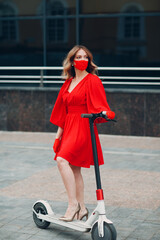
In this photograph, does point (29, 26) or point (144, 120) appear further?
point (29, 26)

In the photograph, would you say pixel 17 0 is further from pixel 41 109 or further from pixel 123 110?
pixel 123 110

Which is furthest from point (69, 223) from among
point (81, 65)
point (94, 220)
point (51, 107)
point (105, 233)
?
point (51, 107)

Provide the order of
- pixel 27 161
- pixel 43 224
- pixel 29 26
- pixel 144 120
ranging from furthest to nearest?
pixel 29 26, pixel 144 120, pixel 27 161, pixel 43 224

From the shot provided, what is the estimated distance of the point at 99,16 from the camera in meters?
15.4

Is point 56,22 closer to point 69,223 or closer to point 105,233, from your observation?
point 69,223

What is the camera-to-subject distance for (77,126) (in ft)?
18.6

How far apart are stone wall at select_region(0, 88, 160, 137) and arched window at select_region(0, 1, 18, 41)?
10.1 ft

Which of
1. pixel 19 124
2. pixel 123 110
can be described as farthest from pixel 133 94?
pixel 19 124

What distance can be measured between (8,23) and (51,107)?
4104 mm

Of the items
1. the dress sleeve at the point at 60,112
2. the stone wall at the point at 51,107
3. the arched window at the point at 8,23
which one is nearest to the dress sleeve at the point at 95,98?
the dress sleeve at the point at 60,112

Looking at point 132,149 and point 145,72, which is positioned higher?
point 145,72

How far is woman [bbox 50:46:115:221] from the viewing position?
5605 mm

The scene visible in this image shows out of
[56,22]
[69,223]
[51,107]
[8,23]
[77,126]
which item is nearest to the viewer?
[69,223]

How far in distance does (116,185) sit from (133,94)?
5.07 metres
